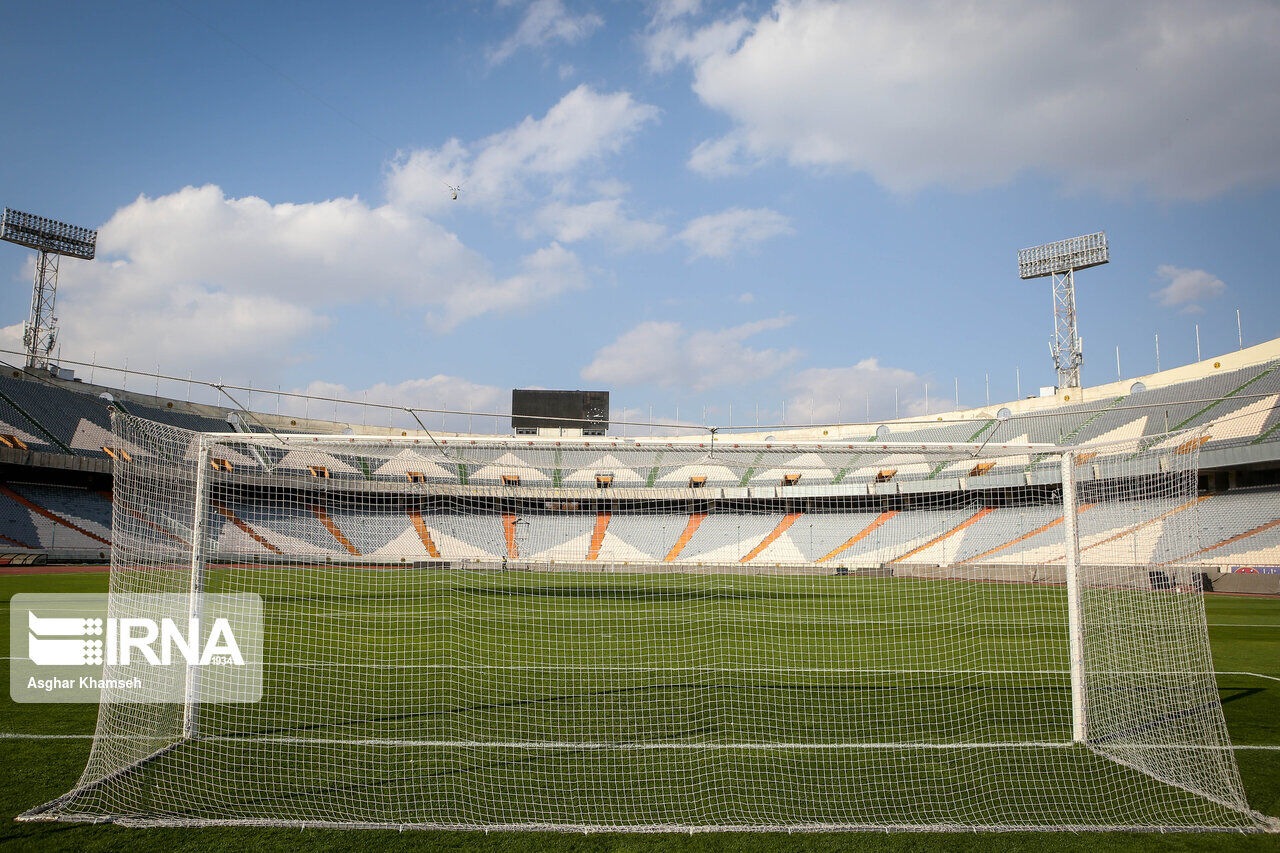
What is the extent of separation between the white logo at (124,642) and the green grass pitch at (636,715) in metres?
0.62

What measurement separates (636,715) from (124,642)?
4.09 metres

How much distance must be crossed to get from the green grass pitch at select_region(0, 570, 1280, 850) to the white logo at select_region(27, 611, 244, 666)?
62cm

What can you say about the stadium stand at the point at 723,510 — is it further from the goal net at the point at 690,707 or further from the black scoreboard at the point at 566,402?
the black scoreboard at the point at 566,402

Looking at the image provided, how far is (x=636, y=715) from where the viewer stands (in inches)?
248

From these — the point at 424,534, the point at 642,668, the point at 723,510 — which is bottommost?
the point at 642,668

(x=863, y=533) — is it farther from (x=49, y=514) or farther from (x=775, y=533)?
(x=49, y=514)

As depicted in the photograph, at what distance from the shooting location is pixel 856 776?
4809 mm

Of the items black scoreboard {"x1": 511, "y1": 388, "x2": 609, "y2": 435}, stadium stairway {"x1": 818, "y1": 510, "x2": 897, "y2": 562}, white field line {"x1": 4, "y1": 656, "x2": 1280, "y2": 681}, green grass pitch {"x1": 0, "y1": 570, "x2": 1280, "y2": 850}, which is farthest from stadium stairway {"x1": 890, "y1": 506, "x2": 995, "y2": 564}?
black scoreboard {"x1": 511, "y1": 388, "x2": 609, "y2": 435}

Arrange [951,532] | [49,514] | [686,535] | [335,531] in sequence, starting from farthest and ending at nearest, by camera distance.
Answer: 1. [49,514]
2. [951,532]
3. [686,535]
4. [335,531]

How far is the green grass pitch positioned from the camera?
385cm

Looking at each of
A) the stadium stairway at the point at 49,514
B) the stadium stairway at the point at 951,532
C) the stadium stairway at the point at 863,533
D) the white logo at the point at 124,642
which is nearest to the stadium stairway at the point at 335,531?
the white logo at the point at 124,642

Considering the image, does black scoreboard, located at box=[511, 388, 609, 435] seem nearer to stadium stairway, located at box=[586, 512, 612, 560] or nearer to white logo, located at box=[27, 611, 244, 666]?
stadium stairway, located at box=[586, 512, 612, 560]

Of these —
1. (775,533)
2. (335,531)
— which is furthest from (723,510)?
(335,531)

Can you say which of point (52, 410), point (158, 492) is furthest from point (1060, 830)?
point (52, 410)
